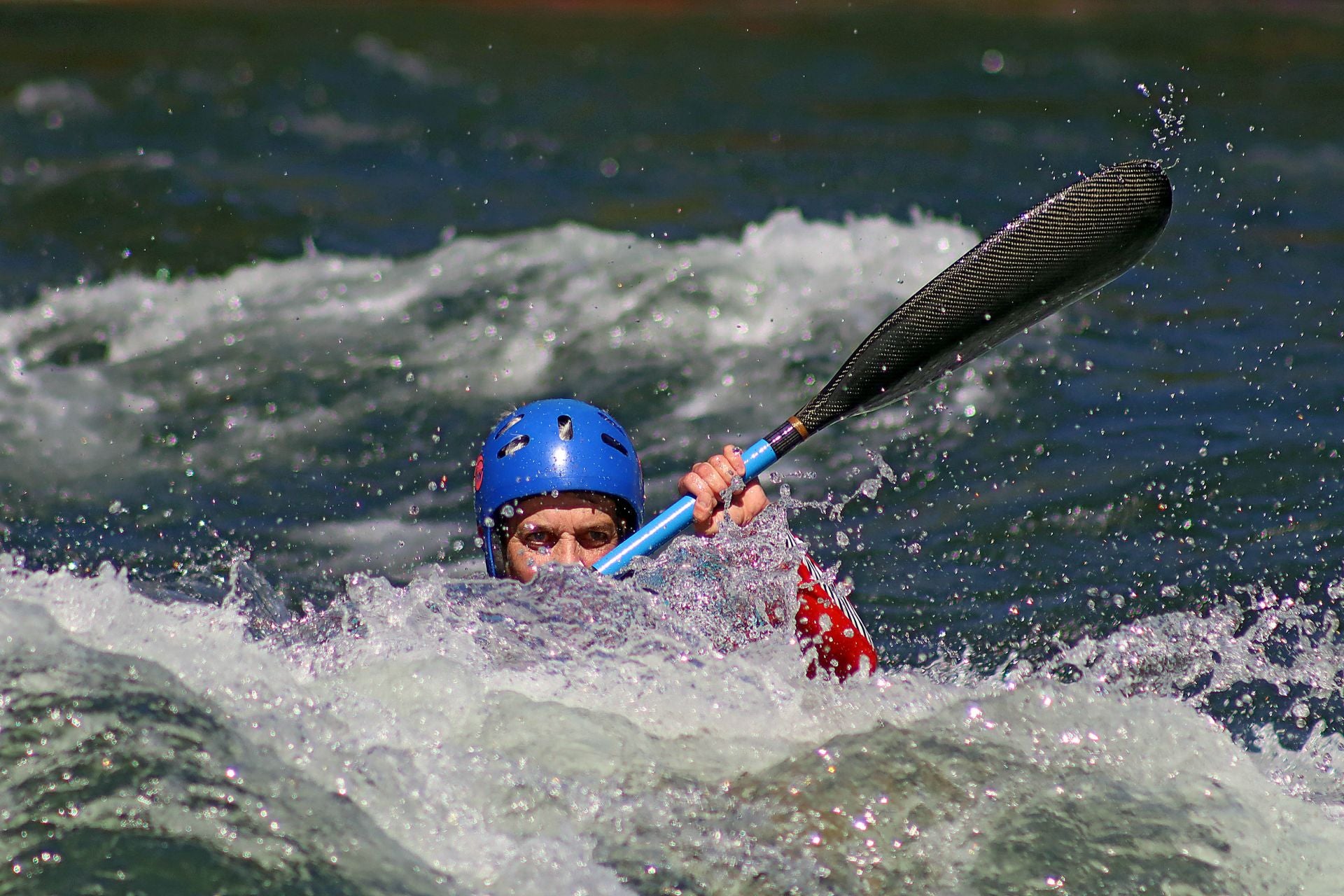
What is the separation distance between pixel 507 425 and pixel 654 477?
1790 millimetres

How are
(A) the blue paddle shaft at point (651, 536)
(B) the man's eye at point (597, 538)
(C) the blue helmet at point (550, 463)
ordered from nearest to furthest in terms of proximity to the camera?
(A) the blue paddle shaft at point (651, 536)
(C) the blue helmet at point (550, 463)
(B) the man's eye at point (597, 538)

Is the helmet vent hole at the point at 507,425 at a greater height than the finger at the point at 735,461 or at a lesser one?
greater

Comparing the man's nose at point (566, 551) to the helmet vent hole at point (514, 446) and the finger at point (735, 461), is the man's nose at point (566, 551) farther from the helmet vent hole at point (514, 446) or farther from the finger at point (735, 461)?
the finger at point (735, 461)

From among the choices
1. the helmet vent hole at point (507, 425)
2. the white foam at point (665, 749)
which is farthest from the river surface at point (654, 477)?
the helmet vent hole at point (507, 425)

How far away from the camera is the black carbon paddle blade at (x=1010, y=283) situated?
175 inches

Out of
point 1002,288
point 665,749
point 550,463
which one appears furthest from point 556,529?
Result: point 1002,288

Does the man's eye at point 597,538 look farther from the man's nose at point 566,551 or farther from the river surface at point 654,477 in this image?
the river surface at point 654,477

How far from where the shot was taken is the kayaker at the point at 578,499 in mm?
4168

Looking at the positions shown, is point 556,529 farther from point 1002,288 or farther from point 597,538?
point 1002,288

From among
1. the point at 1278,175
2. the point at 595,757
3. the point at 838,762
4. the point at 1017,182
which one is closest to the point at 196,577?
the point at 595,757

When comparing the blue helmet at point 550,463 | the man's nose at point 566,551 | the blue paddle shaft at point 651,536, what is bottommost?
the blue paddle shaft at point 651,536

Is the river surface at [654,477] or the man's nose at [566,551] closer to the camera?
the river surface at [654,477]

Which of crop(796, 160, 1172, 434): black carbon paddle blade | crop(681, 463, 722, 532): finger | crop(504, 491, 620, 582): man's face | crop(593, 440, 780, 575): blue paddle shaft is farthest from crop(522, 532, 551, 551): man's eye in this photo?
crop(796, 160, 1172, 434): black carbon paddle blade

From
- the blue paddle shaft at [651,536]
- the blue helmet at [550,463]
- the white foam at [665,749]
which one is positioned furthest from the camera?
the blue helmet at [550,463]
